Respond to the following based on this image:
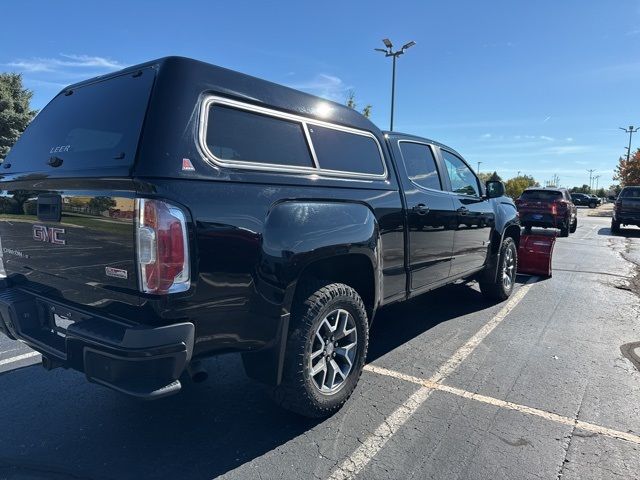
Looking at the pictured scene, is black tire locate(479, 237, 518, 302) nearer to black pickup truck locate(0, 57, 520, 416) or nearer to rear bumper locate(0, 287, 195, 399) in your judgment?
black pickup truck locate(0, 57, 520, 416)

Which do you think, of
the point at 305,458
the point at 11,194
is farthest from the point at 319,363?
the point at 11,194

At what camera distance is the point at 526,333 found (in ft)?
16.1

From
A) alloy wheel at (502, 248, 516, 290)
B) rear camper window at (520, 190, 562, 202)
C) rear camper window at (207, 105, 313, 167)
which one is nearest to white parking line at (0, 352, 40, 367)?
rear camper window at (207, 105, 313, 167)

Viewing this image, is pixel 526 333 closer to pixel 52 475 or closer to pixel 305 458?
pixel 305 458

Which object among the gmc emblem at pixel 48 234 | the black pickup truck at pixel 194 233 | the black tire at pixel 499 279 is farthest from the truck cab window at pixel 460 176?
the gmc emblem at pixel 48 234

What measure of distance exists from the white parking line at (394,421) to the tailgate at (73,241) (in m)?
1.50

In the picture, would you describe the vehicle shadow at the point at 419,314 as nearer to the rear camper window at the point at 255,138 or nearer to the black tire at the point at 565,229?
the rear camper window at the point at 255,138

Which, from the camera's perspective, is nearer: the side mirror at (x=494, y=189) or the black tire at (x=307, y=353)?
the black tire at (x=307, y=353)

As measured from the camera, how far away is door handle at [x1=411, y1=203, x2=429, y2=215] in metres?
4.00

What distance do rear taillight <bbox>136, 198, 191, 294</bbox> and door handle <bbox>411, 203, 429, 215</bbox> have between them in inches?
92.5

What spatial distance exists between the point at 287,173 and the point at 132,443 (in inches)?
74.7

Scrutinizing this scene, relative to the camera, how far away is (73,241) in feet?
8.21

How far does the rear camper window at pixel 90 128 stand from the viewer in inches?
94.4

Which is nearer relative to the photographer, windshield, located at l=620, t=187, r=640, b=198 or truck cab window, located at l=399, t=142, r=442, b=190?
truck cab window, located at l=399, t=142, r=442, b=190
